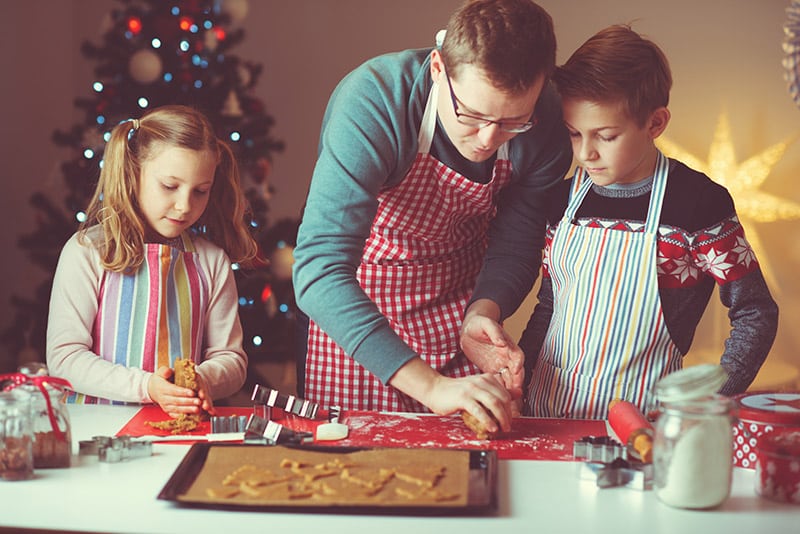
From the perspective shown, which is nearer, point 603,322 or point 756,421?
point 756,421

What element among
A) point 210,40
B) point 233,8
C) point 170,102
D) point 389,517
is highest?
point 233,8

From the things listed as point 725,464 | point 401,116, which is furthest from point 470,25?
point 725,464

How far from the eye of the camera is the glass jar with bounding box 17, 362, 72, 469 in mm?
1298

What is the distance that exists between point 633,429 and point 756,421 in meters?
0.18

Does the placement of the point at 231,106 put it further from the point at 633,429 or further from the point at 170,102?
the point at 633,429

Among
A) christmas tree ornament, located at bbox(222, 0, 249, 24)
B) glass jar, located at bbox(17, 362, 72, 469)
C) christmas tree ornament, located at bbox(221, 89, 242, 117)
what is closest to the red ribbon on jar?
glass jar, located at bbox(17, 362, 72, 469)

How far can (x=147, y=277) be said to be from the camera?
1910mm

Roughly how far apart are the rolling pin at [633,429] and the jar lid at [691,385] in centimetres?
16

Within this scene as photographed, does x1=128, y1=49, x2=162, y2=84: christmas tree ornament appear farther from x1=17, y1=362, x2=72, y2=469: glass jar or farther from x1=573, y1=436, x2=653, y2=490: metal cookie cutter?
x1=573, y1=436, x2=653, y2=490: metal cookie cutter

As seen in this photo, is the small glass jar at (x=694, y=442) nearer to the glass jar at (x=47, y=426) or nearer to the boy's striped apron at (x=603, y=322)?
the boy's striped apron at (x=603, y=322)

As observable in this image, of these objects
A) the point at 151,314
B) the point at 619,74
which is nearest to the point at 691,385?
the point at 619,74

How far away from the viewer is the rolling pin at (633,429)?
131cm

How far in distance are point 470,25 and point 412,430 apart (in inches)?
27.1

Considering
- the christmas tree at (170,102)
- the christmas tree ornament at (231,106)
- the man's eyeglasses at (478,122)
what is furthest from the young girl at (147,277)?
the christmas tree ornament at (231,106)
